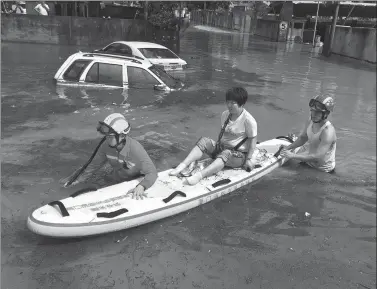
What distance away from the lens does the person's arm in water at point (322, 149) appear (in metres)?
6.36

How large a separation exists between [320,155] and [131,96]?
21.3ft

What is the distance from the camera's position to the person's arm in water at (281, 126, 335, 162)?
6.36 metres

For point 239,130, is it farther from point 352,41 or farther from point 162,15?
point 352,41

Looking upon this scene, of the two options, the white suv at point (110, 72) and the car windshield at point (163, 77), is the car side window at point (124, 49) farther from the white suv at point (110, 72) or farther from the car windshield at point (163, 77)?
the white suv at point (110, 72)

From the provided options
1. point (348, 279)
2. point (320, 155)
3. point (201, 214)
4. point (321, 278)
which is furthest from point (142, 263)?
point (320, 155)

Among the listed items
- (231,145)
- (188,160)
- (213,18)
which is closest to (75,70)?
(188,160)

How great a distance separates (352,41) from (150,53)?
634 inches

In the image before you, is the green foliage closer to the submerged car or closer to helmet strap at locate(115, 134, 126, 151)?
the submerged car

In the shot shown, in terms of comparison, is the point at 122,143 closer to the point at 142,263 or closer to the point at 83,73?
the point at 142,263

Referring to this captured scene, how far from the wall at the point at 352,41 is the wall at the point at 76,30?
11.0m

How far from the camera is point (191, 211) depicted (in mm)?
5699

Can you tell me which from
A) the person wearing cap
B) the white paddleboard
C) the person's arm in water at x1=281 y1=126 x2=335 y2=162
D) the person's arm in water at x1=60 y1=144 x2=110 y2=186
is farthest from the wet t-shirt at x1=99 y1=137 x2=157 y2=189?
the person's arm in water at x1=281 y1=126 x2=335 y2=162

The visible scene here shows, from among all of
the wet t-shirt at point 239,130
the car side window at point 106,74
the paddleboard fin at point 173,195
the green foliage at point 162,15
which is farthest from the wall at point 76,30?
the paddleboard fin at point 173,195

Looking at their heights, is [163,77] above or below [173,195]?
above
